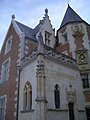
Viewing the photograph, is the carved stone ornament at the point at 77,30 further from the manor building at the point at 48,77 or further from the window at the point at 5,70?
the window at the point at 5,70

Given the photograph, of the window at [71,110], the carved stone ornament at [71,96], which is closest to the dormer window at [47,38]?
the carved stone ornament at [71,96]

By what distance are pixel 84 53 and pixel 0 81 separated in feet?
27.6

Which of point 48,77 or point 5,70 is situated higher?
point 5,70

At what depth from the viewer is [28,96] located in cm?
985

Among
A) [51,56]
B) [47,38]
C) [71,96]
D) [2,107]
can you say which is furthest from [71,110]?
[47,38]

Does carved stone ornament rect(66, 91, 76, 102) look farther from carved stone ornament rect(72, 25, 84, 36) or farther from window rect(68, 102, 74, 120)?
carved stone ornament rect(72, 25, 84, 36)

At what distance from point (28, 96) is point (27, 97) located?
4.5 inches

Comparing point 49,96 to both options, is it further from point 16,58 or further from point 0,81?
point 0,81

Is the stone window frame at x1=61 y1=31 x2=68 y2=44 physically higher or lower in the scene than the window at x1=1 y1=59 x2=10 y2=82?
higher

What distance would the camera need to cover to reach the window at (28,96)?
31.7 feet

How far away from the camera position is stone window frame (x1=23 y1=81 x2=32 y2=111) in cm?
965

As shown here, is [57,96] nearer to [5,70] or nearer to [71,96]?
[71,96]

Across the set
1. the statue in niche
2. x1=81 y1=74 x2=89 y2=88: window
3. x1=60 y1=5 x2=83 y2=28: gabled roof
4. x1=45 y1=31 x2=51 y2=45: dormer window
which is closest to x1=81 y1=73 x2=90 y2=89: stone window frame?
x1=81 y1=74 x2=89 y2=88: window

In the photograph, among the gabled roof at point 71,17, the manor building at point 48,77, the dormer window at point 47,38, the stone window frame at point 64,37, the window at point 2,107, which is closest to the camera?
the manor building at point 48,77
